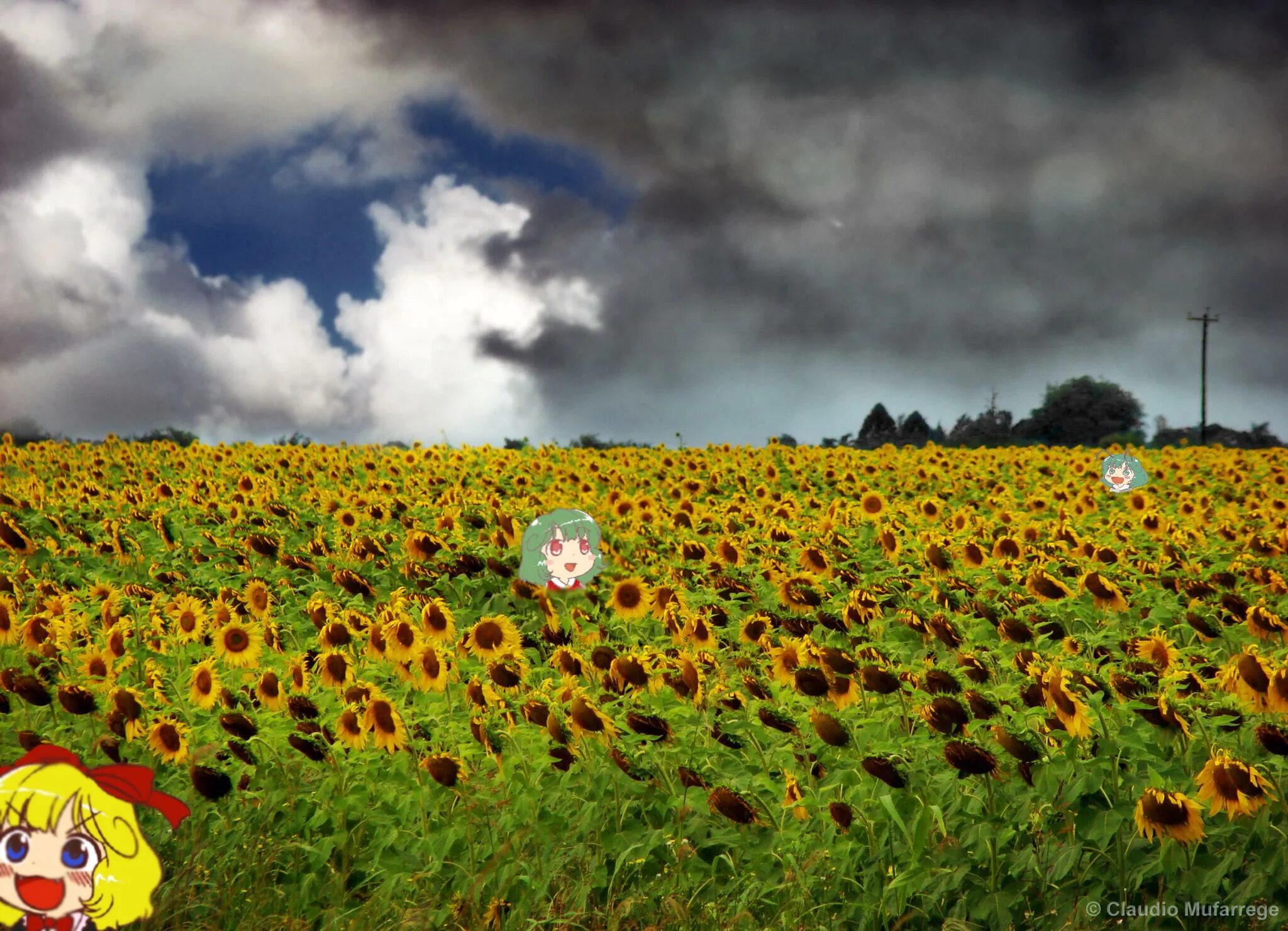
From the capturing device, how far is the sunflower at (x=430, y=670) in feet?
20.1

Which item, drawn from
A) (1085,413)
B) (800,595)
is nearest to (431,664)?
(800,595)

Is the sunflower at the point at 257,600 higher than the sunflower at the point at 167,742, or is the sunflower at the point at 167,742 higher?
the sunflower at the point at 257,600

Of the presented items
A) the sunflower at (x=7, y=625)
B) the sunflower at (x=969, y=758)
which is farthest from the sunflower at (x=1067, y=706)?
the sunflower at (x=7, y=625)

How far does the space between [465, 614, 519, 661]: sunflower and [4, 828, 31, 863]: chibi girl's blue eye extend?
3.55m

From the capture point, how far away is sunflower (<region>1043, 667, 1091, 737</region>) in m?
4.98

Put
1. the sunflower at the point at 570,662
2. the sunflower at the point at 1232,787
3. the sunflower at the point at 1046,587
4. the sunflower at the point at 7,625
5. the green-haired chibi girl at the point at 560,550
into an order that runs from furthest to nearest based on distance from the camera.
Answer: the green-haired chibi girl at the point at 560,550 → the sunflower at the point at 1046,587 → the sunflower at the point at 7,625 → the sunflower at the point at 570,662 → the sunflower at the point at 1232,787

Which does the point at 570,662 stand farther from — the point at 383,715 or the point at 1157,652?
the point at 1157,652

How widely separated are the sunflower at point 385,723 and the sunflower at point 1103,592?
487 centimetres

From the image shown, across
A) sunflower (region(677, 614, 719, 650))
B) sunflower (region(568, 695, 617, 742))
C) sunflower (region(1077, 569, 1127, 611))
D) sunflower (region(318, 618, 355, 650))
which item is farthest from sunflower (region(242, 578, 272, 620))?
Result: sunflower (region(1077, 569, 1127, 611))

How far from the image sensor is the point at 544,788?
5531mm

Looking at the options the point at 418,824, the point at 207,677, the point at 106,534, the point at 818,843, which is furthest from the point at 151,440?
the point at 818,843

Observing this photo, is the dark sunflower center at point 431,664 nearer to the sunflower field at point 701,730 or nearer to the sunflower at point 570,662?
the sunflower field at point 701,730

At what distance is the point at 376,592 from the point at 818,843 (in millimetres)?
6022

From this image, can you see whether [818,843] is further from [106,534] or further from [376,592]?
[106,534]
